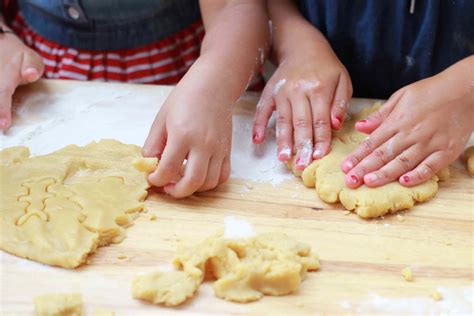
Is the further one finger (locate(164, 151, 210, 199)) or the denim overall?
the denim overall

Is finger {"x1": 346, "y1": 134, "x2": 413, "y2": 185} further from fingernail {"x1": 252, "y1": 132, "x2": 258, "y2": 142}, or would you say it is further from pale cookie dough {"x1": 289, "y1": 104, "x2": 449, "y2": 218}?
fingernail {"x1": 252, "y1": 132, "x2": 258, "y2": 142}

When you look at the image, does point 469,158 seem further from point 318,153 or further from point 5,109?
point 5,109

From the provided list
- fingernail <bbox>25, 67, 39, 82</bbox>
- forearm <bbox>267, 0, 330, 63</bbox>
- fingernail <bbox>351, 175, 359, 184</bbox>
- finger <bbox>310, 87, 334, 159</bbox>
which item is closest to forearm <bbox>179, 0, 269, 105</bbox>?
forearm <bbox>267, 0, 330, 63</bbox>

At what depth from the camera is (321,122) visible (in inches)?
41.6

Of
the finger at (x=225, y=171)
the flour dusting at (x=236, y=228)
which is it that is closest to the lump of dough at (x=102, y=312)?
the flour dusting at (x=236, y=228)

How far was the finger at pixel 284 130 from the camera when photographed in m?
1.04

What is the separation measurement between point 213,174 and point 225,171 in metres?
0.03

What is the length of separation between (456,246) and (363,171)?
18 cm

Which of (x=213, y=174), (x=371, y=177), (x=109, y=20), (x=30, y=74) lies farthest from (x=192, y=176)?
(x=109, y=20)

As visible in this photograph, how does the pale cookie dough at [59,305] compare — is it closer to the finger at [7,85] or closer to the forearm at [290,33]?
the finger at [7,85]

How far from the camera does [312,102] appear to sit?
108 centimetres

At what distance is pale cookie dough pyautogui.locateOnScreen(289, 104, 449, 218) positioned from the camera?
3.03 ft

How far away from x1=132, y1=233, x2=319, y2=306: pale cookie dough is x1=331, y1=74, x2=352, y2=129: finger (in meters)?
0.30

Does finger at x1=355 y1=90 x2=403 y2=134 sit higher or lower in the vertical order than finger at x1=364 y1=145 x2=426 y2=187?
higher
